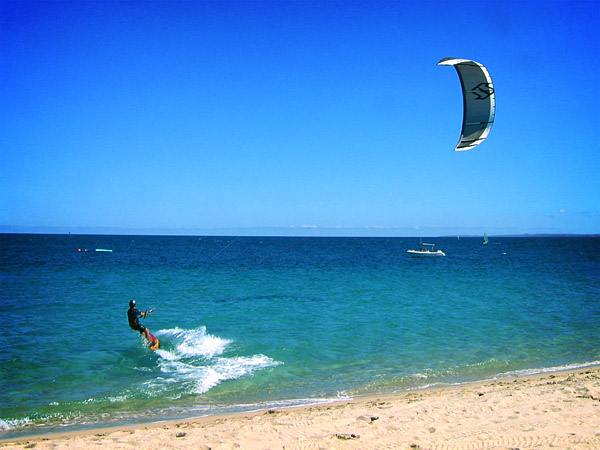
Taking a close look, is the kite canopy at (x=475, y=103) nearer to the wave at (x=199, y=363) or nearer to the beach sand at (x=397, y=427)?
the beach sand at (x=397, y=427)

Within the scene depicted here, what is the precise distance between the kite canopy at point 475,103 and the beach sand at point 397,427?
18.9 feet

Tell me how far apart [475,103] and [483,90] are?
36 cm

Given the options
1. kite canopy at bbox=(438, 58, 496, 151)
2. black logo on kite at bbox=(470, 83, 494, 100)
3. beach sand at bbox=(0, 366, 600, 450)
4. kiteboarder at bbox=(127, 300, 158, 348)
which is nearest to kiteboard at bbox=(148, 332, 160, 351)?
kiteboarder at bbox=(127, 300, 158, 348)

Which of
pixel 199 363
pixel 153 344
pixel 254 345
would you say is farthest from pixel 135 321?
pixel 254 345

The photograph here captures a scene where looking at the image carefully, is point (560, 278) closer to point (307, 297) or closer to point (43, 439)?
point (307, 297)

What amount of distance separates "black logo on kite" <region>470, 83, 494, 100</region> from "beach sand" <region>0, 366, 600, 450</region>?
640 cm

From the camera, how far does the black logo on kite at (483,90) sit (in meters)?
10.3

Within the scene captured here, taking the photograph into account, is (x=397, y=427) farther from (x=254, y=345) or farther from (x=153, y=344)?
(x=153, y=344)

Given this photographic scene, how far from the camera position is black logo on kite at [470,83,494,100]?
10.3 meters

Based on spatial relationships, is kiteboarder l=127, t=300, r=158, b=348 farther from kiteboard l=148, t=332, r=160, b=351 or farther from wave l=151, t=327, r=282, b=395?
wave l=151, t=327, r=282, b=395

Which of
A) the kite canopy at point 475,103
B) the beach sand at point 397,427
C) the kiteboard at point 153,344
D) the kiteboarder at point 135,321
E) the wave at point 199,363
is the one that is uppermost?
the kite canopy at point 475,103

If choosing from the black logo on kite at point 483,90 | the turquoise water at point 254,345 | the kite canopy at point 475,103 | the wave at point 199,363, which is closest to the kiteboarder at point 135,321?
the turquoise water at point 254,345

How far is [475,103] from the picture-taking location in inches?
418

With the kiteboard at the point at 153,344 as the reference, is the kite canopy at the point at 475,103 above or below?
above
